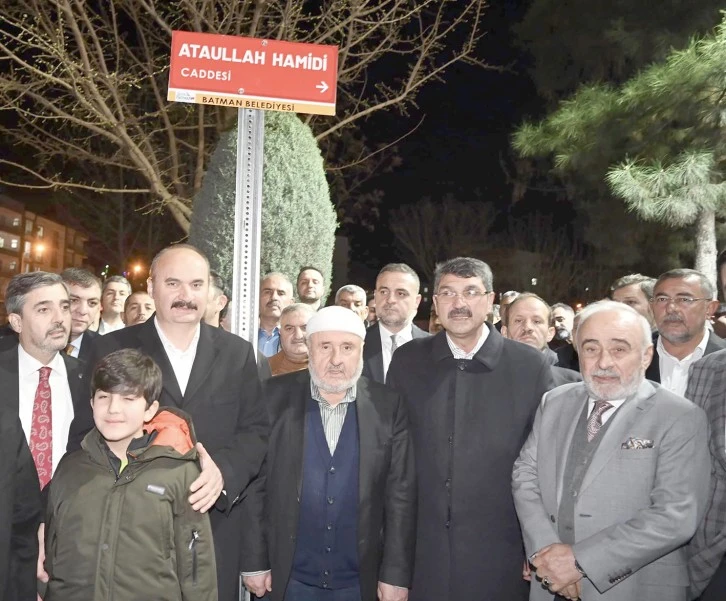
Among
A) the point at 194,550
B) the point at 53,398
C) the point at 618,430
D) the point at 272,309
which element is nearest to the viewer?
the point at 194,550

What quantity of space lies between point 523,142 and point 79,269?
766cm

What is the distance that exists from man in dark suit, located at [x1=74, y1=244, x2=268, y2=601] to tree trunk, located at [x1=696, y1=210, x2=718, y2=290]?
9.28 meters

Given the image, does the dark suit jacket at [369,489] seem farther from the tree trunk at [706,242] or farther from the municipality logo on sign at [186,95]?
the tree trunk at [706,242]

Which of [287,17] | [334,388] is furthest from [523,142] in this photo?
[334,388]

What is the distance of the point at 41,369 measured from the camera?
11.9 feet

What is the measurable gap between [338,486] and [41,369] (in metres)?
1.53

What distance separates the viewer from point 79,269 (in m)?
5.60

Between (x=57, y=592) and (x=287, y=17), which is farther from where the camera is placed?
(x=287, y=17)

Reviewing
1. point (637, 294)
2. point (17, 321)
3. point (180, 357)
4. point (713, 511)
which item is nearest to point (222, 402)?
point (180, 357)

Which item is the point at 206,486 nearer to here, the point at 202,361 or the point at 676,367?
the point at 202,361

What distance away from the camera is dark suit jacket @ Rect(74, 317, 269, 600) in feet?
11.0

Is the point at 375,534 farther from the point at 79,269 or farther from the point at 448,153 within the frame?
the point at 448,153

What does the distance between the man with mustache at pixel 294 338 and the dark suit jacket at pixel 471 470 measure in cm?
149

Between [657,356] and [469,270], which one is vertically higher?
[469,270]
